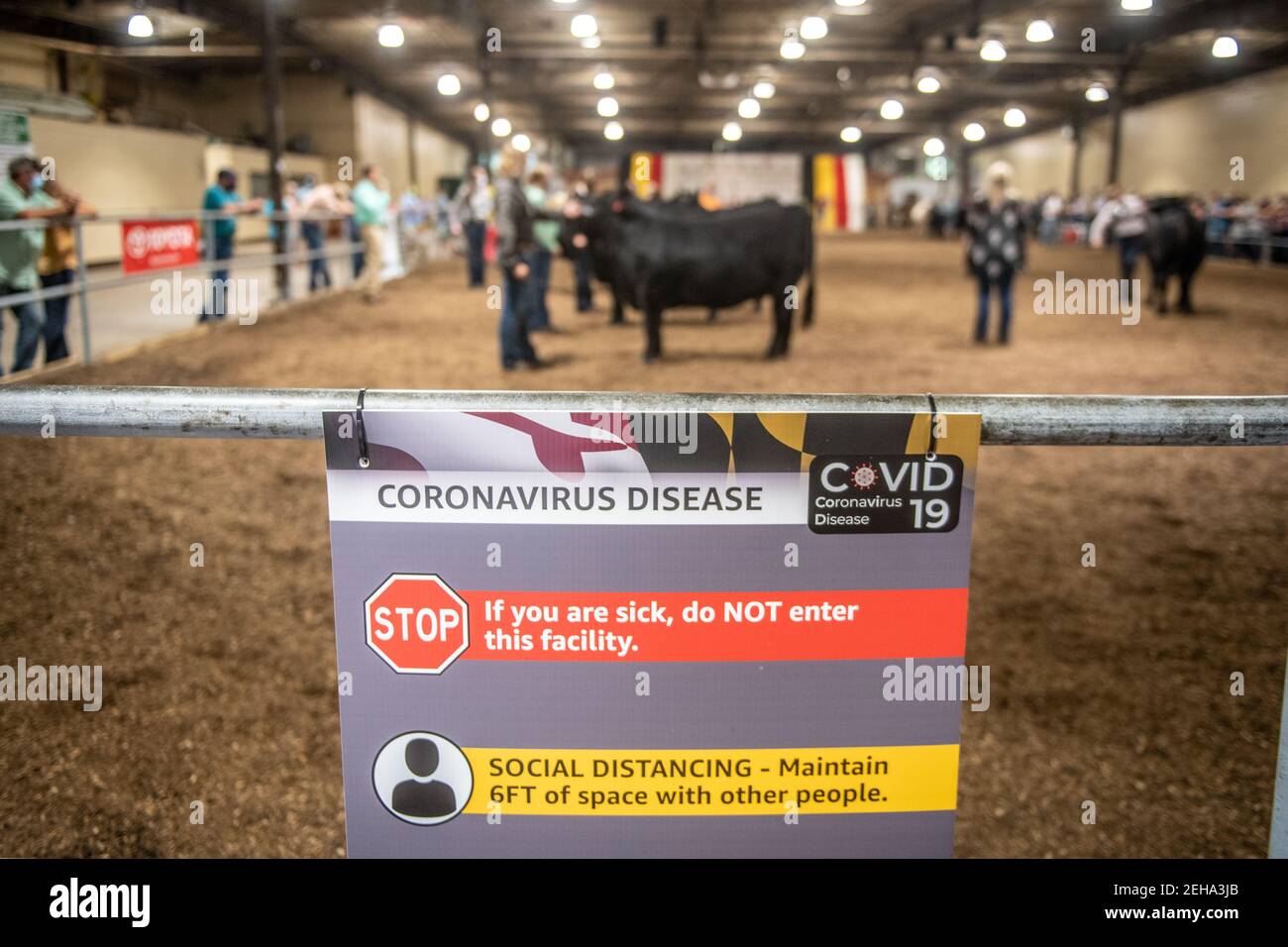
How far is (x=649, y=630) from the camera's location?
1.54 m

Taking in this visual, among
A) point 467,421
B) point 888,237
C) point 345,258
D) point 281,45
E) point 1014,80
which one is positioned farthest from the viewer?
point 888,237

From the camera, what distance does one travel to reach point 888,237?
42.2 m

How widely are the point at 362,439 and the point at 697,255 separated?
10.1 metres

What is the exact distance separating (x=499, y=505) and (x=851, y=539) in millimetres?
509

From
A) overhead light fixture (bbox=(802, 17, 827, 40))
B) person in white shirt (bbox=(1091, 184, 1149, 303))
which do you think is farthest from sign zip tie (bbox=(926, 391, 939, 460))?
overhead light fixture (bbox=(802, 17, 827, 40))

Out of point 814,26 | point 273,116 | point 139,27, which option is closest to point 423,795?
point 139,27

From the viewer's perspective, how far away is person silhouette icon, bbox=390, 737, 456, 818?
1573 millimetres

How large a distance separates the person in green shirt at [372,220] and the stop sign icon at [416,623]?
52.3 feet

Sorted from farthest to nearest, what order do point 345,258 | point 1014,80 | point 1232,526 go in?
point 1014,80 < point 345,258 < point 1232,526

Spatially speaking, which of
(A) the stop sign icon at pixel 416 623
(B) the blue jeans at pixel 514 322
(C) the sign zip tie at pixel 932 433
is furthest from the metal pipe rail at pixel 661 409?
(B) the blue jeans at pixel 514 322

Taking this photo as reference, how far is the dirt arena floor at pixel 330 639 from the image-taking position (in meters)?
3.08

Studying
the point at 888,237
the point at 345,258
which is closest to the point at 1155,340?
the point at 345,258
